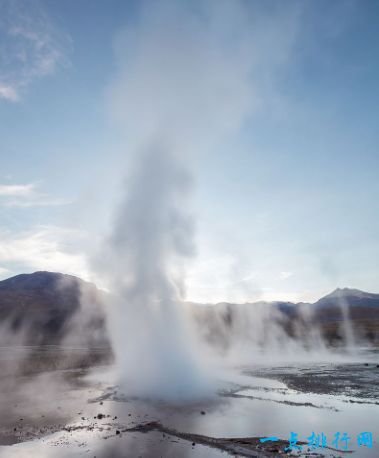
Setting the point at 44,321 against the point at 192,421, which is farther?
the point at 44,321

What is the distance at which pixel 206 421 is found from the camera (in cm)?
1302

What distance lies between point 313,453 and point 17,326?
300 ft

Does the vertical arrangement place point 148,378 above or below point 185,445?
above

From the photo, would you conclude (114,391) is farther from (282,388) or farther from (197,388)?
(282,388)

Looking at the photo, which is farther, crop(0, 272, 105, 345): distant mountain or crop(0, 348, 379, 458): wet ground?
crop(0, 272, 105, 345): distant mountain

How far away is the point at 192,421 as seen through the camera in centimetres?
1303

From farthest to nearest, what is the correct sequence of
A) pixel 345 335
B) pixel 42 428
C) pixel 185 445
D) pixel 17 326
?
pixel 17 326 < pixel 345 335 < pixel 42 428 < pixel 185 445

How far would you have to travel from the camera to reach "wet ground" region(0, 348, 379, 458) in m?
9.97

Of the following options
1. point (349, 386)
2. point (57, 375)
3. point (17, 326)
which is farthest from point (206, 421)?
point (17, 326)

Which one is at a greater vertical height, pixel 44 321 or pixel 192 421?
pixel 44 321

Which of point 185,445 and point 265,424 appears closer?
point 185,445

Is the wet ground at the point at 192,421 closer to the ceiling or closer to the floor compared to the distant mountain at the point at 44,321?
closer to the floor

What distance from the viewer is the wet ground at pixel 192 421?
997 cm

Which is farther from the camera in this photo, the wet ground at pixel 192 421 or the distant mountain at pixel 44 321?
the distant mountain at pixel 44 321
